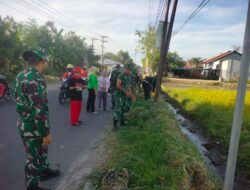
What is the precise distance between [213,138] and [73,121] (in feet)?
13.4

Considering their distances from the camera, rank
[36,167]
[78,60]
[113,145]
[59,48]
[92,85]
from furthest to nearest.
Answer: [78,60] → [59,48] → [92,85] → [113,145] → [36,167]

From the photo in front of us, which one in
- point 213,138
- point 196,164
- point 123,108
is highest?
point 123,108

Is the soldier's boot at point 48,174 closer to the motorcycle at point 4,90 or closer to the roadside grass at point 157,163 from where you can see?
the roadside grass at point 157,163

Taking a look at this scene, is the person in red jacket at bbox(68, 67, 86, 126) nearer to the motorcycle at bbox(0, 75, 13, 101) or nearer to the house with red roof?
the motorcycle at bbox(0, 75, 13, 101)

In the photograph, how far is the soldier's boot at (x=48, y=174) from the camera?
11.5 feet

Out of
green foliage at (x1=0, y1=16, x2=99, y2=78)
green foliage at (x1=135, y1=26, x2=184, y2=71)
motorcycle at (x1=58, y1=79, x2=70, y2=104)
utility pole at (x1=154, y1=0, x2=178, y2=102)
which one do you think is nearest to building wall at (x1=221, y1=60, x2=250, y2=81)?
green foliage at (x1=135, y1=26, x2=184, y2=71)

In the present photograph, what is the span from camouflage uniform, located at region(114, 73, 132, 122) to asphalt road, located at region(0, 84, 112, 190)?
692 mm

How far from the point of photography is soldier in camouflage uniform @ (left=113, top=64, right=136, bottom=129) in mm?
5794

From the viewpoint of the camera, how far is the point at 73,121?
663cm

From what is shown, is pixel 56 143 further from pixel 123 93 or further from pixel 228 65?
pixel 228 65

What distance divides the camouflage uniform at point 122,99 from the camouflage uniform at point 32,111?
125 inches

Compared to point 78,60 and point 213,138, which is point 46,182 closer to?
point 213,138

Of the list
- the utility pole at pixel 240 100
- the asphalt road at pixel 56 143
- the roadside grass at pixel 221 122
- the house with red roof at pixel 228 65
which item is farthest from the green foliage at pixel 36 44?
the house with red roof at pixel 228 65

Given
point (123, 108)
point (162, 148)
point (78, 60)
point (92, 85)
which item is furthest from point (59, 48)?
point (162, 148)
